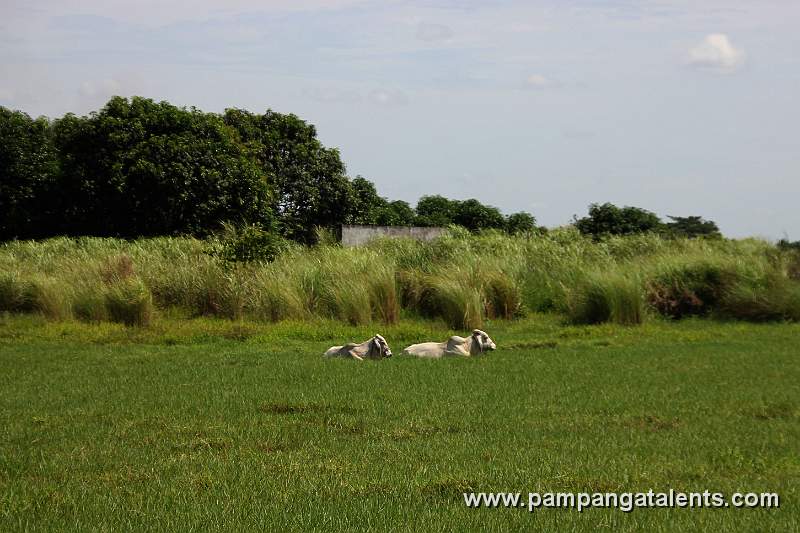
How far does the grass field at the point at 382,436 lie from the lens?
17.5 feet

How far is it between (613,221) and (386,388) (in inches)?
1276

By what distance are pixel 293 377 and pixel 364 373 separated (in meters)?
0.93

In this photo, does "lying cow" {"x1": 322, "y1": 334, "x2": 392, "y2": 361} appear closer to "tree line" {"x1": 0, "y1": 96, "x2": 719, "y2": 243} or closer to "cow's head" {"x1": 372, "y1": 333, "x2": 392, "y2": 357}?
"cow's head" {"x1": 372, "y1": 333, "x2": 392, "y2": 357}

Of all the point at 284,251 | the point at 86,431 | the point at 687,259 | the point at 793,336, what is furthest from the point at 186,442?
the point at 687,259

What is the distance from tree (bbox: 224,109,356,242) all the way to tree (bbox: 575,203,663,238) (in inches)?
479

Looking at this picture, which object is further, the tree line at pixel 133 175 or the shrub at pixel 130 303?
the tree line at pixel 133 175

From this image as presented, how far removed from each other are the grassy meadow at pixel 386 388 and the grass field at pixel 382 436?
31 mm

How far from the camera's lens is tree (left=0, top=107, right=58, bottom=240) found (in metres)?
39.2

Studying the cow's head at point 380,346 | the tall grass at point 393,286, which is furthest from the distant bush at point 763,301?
the cow's head at point 380,346

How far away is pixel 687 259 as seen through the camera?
71.9ft

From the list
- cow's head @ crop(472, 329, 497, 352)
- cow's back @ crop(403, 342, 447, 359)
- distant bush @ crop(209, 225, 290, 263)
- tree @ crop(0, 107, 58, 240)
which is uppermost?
tree @ crop(0, 107, 58, 240)

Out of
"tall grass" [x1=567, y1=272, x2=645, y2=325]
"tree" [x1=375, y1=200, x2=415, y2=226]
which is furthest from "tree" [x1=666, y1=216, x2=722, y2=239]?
"tall grass" [x1=567, y1=272, x2=645, y2=325]

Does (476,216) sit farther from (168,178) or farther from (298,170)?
(168,178)

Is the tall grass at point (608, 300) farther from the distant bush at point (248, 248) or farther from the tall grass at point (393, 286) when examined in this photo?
the distant bush at point (248, 248)
